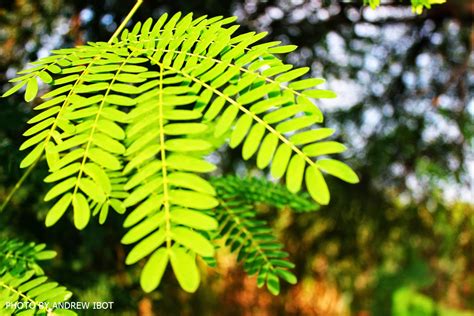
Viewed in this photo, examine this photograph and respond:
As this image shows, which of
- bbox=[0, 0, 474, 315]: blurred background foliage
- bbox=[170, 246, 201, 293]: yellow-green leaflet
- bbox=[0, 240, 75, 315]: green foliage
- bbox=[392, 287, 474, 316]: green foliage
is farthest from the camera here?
bbox=[392, 287, 474, 316]: green foliage

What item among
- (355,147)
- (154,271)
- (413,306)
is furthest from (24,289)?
(413,306)

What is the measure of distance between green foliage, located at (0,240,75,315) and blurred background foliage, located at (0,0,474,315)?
0.50 meters

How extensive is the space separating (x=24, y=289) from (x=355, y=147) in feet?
7.33

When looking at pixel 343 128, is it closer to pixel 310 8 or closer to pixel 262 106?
pixel 310 8

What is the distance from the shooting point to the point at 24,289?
0.77 meters

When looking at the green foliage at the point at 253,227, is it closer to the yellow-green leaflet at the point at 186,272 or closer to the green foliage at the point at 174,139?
the green foliage at the point at 174,139

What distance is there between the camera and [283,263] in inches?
36.3

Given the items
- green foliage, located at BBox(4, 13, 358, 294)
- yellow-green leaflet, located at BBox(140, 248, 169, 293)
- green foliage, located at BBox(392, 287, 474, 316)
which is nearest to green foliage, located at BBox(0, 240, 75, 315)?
green foliage, located at BBox(4, 13, 358, 294)

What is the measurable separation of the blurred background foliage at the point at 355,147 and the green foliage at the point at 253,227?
2.03 ft

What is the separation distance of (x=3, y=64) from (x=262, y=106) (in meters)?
1.66

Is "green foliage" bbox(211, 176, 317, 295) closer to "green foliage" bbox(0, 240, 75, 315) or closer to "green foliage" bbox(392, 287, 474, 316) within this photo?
"green foliage" bbox(0, 240, 75, 315)

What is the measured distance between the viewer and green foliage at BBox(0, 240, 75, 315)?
0.72 metres

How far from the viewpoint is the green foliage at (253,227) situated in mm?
936

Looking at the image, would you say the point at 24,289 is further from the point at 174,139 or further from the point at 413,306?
the point at 413,306
